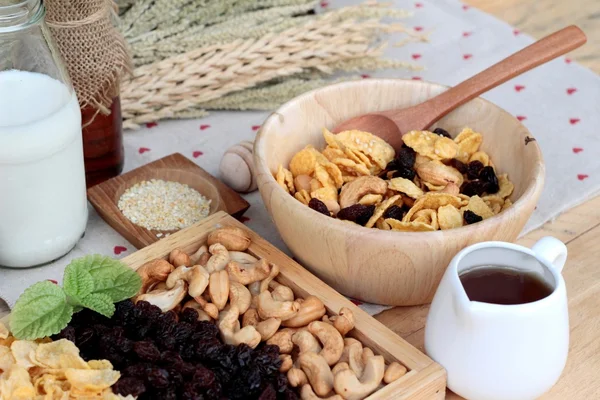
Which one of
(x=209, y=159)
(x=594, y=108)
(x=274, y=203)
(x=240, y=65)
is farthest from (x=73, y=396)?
(x=594, y=108)

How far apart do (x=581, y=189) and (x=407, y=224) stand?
1.14 ft

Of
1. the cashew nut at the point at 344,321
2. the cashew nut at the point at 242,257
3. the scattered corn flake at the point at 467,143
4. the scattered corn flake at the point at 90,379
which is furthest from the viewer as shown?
the scattered corn flake at the point at 467,143

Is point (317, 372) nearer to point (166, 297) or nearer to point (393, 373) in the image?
point (393, 373)

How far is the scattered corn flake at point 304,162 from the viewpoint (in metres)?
1.01

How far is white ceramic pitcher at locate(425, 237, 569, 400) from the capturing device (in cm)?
77

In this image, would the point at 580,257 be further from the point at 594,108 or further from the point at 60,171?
the point at 60,171

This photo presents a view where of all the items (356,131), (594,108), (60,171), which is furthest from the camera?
(594,108)

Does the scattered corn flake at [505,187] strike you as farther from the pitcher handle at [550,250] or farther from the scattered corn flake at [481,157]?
the pitcher handle at [550,250]

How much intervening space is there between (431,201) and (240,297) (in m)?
0.23

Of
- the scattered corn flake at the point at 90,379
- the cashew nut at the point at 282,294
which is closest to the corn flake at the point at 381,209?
the cashew nut at the point at 282,294

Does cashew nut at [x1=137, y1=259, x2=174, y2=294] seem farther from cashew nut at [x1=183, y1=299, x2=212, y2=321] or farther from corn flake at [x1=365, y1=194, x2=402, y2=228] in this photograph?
corn flake at [x1=365, y1=194, x2=402, y2=228]

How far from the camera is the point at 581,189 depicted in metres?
1.15

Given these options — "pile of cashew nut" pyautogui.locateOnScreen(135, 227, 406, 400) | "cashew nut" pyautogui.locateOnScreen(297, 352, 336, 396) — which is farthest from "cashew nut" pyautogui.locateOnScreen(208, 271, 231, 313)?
"cashew nut" pyautogui.locateOnScreen(297, 352, 336, 396)

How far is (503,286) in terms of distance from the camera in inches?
32.4
